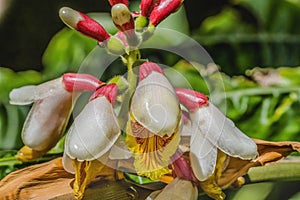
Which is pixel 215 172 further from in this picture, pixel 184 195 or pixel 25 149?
pixel 25 149

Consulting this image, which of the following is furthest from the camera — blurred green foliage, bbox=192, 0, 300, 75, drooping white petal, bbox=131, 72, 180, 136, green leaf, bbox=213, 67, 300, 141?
blurred green foliage, bbox=192, 0, 300, 75

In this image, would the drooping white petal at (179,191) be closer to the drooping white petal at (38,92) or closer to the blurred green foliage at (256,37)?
the drooping white petal at (38,92)

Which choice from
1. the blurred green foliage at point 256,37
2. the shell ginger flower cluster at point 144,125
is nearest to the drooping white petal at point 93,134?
the shell ginger flower cluster at point 144,125

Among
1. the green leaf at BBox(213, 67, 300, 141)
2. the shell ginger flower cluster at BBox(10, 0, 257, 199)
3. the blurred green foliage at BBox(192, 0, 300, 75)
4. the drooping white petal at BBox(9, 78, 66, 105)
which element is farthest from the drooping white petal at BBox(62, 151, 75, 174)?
the blurred green foliage at BBox(192, 0, 300, 75)

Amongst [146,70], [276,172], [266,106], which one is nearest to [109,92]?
[146,70]

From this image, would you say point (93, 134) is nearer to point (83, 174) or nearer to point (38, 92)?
point (83, 174)

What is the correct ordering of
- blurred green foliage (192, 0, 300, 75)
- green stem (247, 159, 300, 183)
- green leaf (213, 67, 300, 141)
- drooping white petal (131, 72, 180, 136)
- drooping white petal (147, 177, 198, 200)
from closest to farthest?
1. drooping white petal (131, 72, 180, 136)
2. drooping white petal (147, 177, 198, 200)
3. green stem (247, 159, 300, 183)
4. green leaf (213, 67, 300, 141)
5. blurred green foliage (192, 0, 300, 75)

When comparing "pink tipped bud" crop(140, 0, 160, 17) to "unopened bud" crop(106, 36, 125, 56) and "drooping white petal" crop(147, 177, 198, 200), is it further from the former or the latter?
"drooping white petal" crop(147, 177, 198, 200)
